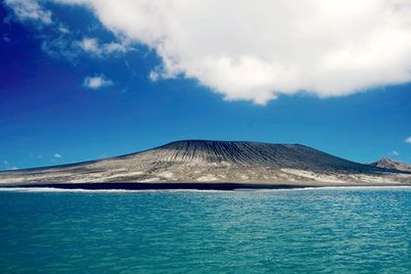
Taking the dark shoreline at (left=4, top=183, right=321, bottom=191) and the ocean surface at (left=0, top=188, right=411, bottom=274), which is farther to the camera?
the dark shoreline at (left=4, top=183, right=321, bottom=191)

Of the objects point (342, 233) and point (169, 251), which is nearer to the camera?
point (169, 251)

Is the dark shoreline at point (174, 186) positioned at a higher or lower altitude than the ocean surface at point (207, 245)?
higher

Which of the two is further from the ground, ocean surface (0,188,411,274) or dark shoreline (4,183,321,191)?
dark shoreline (4,183,321,191)

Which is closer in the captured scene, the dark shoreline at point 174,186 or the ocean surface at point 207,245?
the ocean surface at point 207,245

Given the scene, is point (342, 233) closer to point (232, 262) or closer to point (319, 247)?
point (319, 247)

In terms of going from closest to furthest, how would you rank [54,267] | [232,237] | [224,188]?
[54,267]
[232,237]
[224,188]

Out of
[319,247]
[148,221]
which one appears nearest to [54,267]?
[319,247]

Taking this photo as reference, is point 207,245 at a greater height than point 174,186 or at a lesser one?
lesser

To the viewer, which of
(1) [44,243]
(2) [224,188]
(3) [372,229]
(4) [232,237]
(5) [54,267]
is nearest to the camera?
(5) [54,267]

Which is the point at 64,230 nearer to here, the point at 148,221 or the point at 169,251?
the point at 148,221

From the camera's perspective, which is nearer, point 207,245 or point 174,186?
point 207,245
